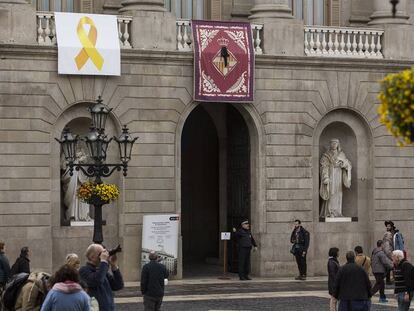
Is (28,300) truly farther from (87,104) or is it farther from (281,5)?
(281,5)

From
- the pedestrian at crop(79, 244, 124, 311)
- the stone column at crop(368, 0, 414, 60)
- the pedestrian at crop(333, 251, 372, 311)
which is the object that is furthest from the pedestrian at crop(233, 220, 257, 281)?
the pedestrian at crop(79, 244, 124, 311)

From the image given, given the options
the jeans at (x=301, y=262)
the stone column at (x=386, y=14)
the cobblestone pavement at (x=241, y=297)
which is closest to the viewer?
the cobblestone pavement at (x=241, y=297)

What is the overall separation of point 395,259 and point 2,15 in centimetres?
1609

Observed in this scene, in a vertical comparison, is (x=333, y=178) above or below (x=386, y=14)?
below

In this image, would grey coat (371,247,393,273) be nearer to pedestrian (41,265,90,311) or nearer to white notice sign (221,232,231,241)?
white notice sign (221,232,231,241)

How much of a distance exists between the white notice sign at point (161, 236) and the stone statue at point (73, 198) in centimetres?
181

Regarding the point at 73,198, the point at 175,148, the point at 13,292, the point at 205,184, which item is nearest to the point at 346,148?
the point at 175,148

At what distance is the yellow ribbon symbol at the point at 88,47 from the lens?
3977 cm

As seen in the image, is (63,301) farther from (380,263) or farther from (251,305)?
(380,263)

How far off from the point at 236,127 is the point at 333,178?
11.3ft

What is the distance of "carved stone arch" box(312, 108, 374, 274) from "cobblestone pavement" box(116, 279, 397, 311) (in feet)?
7.78

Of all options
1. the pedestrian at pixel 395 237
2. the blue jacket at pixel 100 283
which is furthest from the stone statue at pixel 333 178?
the blue jacket at pixel 100 283

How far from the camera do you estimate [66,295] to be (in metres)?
17.5

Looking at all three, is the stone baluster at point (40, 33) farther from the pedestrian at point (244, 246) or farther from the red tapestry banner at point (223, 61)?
the pedestrian at point (244, 246)
